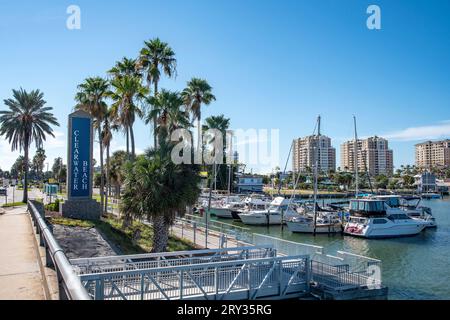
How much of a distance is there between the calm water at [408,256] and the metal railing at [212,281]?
27.5 ft

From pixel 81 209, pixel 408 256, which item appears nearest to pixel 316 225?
pixel 408 256

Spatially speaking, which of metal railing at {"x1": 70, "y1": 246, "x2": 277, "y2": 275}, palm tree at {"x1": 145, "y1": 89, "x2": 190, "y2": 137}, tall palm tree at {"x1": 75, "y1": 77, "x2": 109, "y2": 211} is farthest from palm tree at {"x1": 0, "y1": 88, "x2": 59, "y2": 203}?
metal railing at {"x1": 70, "y1": 246, "x2": 277, "y2": 275}

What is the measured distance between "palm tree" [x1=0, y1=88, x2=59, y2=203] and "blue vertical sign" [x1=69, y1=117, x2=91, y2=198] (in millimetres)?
20473

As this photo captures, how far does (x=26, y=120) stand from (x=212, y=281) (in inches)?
1476

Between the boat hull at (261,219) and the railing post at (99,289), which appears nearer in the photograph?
the railing post at (99,289)

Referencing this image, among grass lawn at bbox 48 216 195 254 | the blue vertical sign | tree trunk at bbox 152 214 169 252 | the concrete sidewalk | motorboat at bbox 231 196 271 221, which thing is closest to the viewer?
the concrete sidewalk

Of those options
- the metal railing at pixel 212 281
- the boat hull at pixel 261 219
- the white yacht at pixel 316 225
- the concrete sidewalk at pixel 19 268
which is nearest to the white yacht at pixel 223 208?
the boat hull at pixel 261 219

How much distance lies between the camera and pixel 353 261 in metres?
16.8

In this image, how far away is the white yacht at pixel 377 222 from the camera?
4238 centimetres

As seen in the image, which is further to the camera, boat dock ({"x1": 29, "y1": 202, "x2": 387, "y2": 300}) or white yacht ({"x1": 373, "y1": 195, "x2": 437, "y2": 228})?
white yacht ({"x1": 373, "y1": 195, "x2": 437, "y2": 228})

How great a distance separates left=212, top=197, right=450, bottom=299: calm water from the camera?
2166 centimetres

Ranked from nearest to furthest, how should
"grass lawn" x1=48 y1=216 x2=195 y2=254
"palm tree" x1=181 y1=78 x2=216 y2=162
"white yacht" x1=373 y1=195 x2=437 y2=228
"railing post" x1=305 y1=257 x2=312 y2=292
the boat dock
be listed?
the boat dock, "railing post" x1=305 y1=257 x2=312 y2=292, "grass lawn" x1=48 y1=216 x2=195 y2=254, "palm tree" x1=181 y1=78 x2=216 y2=162, "white yacht" x1=373 y1=195 x2=437 y2=228

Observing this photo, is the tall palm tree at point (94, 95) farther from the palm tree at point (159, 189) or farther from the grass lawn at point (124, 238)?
the palm tree at point (159, 189)

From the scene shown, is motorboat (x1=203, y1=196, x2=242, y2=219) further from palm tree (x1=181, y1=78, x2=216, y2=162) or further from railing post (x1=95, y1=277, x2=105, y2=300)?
railing post (x1=95, y1=277, x2=105, y2=300)
